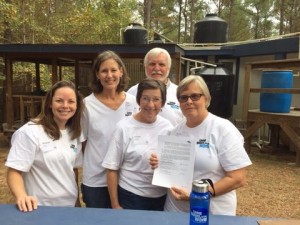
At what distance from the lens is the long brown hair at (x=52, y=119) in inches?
80.0

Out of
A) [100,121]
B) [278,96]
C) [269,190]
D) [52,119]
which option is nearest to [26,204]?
[52,119]

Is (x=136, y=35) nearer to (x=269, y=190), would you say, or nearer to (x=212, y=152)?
(x=269, y=190)

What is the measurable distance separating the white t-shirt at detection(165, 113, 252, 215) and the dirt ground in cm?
278

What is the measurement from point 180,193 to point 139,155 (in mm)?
378

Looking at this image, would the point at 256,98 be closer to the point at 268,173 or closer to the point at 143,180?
the point at 268,173

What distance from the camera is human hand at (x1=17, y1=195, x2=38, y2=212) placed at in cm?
178

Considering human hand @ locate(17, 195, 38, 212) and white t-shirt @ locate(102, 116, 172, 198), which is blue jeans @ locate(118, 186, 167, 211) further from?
human hand @ locate(17, 195, 38, 212)

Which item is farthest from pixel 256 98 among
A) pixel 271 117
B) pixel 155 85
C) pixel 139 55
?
pixel 155 85

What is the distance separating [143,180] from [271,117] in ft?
19.7

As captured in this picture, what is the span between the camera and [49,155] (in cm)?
196

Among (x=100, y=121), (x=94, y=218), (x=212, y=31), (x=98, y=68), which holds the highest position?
(x=212, y=31)

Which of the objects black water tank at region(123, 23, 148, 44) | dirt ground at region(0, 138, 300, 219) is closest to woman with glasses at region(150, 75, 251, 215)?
dirt ground at region(0, 138, 300, 219)

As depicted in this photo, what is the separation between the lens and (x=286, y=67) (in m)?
7.19

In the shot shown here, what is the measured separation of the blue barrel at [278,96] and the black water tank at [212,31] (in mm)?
7253
